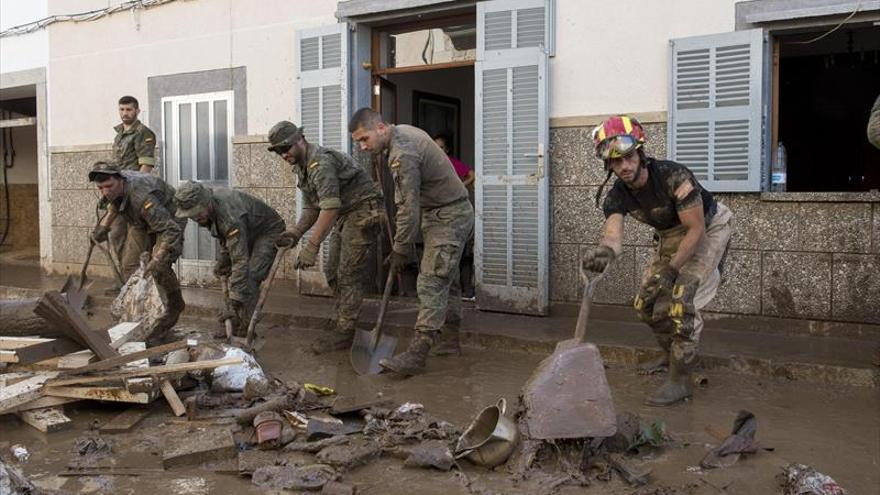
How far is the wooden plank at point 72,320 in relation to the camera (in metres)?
4.94

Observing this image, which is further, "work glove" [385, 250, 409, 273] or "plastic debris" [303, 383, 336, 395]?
"work glove" [385, 250, 409, 273]

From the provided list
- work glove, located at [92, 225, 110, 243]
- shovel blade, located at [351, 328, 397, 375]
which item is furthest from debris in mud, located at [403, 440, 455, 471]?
work glove, located at [92, 225, 110, 243]

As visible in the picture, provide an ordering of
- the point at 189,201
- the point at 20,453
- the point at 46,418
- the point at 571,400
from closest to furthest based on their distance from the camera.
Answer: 1. the point at 571,400
2. the point at 20,453
3. the point at 46,418
4. the point at 189,201

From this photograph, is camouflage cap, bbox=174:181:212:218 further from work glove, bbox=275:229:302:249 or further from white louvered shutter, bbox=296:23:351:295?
white louvered shutter, bbox=296:23:351:295

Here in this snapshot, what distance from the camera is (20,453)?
4.31 meters

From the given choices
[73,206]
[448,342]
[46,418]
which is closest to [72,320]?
[46,418]

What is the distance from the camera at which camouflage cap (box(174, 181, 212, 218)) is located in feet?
20.2

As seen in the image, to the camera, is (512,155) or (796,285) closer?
(796,285)

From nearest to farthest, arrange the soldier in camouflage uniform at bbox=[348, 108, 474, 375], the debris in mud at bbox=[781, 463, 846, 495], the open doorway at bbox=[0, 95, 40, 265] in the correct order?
the debris in mud at bbox=[781, 463, 846, 495] < the soldier in camouflage uniform at bbox=[348, 108, 474, 375] < the open doorway at bbox=[0, 95, 40, 265]

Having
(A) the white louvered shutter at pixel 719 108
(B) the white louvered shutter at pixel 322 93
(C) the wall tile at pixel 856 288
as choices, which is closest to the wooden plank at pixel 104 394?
(B) the white louvered shutter at pixel 322 93

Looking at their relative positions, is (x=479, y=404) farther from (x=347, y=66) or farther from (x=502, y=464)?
(x=347, y=66)

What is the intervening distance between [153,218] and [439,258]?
2337mm

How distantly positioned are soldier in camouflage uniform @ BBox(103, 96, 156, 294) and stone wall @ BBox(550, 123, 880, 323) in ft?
15.6

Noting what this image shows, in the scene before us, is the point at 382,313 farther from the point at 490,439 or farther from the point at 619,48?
the point at 619,48
